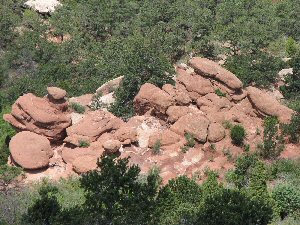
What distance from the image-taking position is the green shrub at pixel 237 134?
85.0 ft

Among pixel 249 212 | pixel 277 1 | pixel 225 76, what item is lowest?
pixel 277 1

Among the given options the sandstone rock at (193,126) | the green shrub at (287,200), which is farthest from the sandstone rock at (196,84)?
the green shrub at (287,200)

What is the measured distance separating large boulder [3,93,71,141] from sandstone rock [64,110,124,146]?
25.8 inches

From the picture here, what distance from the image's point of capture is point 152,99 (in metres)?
27.1

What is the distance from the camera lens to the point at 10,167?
2420 centimetres

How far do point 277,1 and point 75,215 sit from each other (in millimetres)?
47280

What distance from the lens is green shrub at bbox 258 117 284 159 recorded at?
84.1 ft

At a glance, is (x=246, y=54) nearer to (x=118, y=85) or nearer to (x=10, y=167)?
(x=118, y=85)

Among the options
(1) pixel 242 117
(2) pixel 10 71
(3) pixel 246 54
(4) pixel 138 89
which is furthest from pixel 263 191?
(2) pixel 10 71

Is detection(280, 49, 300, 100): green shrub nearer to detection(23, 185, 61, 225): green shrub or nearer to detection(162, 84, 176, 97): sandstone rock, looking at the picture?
detection(162, 84, 176, 97): sandstone rock

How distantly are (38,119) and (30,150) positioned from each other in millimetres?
1681

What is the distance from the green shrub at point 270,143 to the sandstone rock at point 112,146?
739cm

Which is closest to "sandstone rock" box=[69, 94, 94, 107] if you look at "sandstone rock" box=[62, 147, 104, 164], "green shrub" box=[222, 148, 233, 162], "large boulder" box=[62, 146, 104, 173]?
"large boulder" box=[62, 146, 104, 173]

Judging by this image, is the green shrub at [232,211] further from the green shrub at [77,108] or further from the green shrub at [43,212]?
the green shrub at [77,108]
